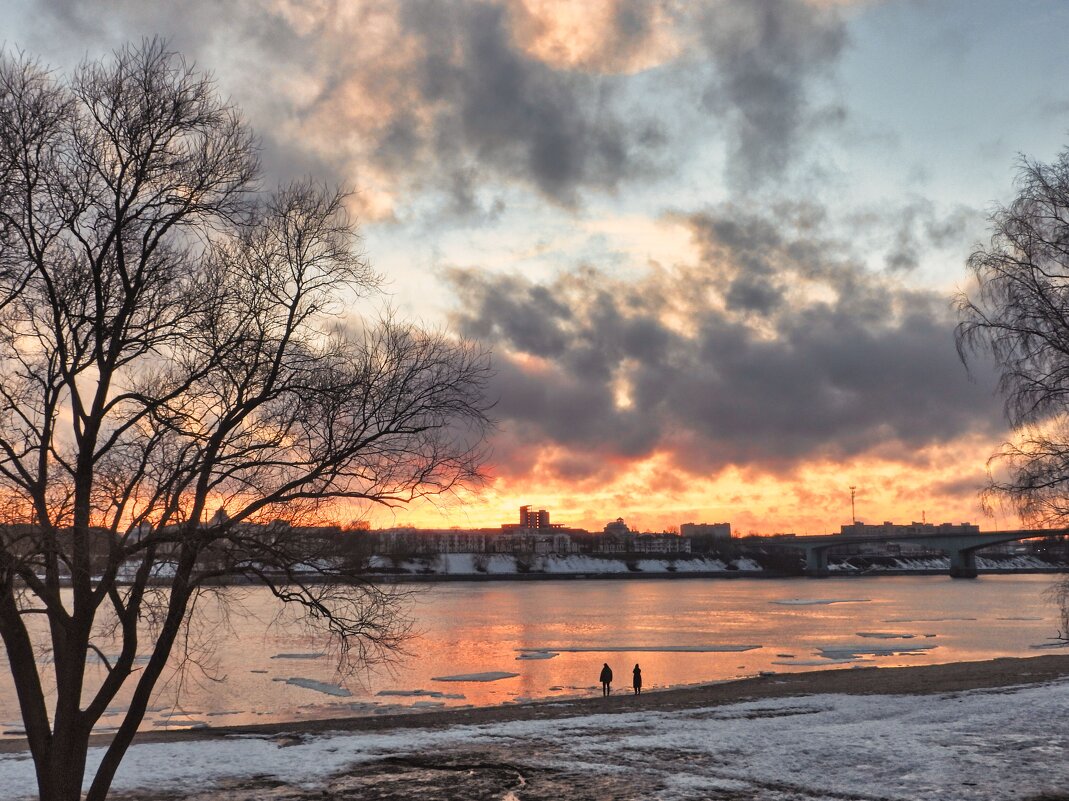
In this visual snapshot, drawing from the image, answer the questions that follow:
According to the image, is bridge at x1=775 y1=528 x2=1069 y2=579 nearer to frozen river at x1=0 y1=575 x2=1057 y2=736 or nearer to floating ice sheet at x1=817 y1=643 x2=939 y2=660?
frozen river at x1=0 y1=575 x2=1057 y2=736

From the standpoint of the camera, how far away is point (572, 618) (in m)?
91.4

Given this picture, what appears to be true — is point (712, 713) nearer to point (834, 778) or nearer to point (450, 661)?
point (834, 778)

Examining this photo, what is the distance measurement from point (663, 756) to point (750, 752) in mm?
1752

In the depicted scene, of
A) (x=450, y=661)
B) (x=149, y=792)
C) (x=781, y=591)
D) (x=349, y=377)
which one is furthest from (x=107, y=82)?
(x=781, y=591)

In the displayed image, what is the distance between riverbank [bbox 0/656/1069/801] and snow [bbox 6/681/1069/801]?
4 cm

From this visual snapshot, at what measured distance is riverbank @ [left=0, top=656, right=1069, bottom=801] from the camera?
15328 mm

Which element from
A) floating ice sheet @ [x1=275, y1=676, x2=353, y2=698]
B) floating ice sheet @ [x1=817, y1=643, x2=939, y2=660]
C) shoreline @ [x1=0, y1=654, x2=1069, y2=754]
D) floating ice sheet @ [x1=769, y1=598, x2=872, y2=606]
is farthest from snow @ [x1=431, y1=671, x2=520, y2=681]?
floating ice sheet @ [x1=769, y1=598, x2=872, y2=606]

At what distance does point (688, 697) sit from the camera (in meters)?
33.5

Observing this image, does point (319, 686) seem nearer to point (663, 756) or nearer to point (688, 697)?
point (688, 697)

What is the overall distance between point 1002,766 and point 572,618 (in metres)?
77.4

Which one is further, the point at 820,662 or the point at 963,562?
the point at 963,562

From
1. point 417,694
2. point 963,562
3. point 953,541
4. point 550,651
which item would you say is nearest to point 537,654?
point 550,651

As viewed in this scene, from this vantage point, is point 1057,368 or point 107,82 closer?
point 107,82

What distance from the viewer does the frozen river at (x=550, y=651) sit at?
125 feet
